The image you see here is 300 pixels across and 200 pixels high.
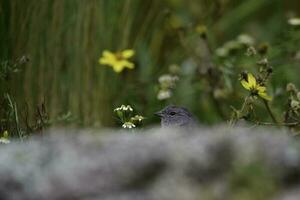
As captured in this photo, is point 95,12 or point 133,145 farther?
point 95,12

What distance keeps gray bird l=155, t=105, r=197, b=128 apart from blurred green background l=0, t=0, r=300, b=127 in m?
0.49

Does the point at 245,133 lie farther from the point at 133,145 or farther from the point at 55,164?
the point at 55,164

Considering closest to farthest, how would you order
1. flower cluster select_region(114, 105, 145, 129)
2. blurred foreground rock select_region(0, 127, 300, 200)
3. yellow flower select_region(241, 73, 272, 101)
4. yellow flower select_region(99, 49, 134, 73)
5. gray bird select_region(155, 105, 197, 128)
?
blurred foreground rock select_region(0, 127, 300, 200), flower cluster select_region(114, 105, 145, 129), yellow flower select_region(241, 73, 272, 101), gray bird select_region(155, 105, 197, 128), yellow flower select_region(99, 49, 134, 73)

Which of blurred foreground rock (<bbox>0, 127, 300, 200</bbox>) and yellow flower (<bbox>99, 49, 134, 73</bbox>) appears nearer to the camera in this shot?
blurred foreground rock (<bbox>0, 127, 300, 200</bbox>)

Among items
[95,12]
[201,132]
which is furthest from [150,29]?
[201,132]

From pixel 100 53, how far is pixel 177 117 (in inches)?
41.9

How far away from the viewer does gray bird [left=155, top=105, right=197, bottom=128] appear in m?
5.25

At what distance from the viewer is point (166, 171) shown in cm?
220

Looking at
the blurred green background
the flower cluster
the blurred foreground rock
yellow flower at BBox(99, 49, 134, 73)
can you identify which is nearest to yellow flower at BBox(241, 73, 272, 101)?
the flower cluster

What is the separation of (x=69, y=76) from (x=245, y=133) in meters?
3.68

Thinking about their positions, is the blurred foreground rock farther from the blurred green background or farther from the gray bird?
the gray bird

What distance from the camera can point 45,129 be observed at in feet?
13.8

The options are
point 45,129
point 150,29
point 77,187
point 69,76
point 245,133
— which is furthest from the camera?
point 150,29

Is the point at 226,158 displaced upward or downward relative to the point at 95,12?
downward
